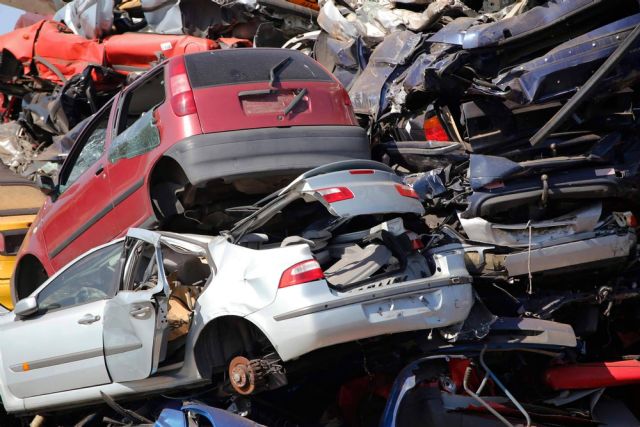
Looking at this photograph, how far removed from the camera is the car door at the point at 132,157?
239 inches

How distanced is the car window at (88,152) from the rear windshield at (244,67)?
1538 mm

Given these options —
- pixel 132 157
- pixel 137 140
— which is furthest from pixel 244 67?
pixel 132 157

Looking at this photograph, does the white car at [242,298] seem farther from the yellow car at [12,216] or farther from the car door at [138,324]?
the yellow car at [12,216]

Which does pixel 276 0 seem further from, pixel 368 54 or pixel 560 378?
pixel 560 378

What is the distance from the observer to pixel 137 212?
6191 millimetres

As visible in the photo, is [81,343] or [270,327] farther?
[81,343]

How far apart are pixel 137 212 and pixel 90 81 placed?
16.4 ft

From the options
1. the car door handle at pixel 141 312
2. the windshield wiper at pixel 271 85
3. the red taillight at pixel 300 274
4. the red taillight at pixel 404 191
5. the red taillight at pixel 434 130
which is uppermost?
the windshield wiper at pixel 271 85

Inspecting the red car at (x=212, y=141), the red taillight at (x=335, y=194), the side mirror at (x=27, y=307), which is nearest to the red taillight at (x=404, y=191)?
the red taillight at (x=335, y=194)

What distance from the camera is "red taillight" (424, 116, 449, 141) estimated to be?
629 cm

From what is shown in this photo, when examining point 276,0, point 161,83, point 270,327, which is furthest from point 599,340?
point 276,0

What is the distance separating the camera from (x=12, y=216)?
888 cm

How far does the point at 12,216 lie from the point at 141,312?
4.95 metres

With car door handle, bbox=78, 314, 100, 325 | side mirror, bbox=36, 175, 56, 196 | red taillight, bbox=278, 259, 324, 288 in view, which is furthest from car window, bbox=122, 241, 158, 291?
side mirror, bbox=36, 175, 56, 196
